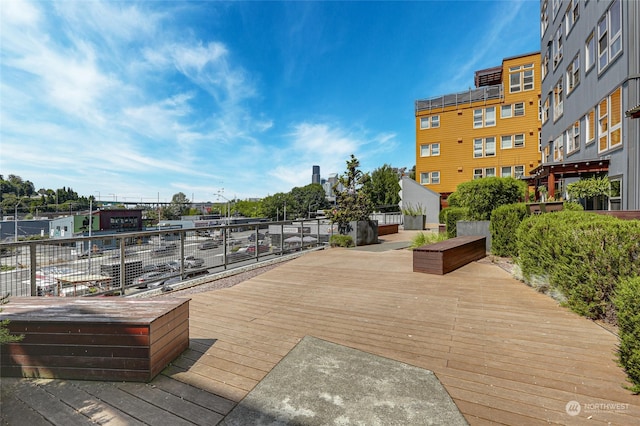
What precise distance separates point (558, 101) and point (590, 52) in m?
4.84

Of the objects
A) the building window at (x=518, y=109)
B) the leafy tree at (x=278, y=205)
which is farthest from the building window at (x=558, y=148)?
the leafy tree at (x=278, y=205)

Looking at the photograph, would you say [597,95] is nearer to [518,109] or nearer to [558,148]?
[558,148]

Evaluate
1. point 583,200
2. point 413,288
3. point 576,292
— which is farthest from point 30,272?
point 583,200

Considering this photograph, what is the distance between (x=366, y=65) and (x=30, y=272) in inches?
743

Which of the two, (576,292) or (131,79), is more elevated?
(131,79)

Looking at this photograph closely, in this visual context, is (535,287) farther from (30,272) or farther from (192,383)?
(30,272)

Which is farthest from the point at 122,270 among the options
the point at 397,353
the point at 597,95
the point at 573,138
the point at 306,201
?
the point at 306,201

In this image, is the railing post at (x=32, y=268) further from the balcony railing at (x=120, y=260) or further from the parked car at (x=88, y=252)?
the parked car at (x=88, y=252)

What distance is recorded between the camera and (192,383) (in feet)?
7.34

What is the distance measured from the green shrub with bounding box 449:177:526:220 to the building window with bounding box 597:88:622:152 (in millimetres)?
3085

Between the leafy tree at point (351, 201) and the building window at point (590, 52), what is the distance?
957 cm

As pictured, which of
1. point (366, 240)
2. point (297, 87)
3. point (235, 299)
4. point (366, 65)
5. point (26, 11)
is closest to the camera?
point (26, 11)

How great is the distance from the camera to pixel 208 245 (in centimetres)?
621

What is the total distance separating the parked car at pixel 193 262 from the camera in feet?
19.1
